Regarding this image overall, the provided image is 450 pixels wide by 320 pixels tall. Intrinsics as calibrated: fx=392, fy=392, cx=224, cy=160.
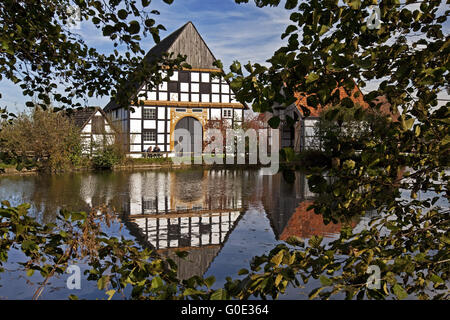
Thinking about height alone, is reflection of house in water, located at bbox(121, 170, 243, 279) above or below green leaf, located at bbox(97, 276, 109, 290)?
below

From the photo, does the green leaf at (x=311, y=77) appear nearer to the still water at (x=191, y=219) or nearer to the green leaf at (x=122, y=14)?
the still water at (x=191, y=219)

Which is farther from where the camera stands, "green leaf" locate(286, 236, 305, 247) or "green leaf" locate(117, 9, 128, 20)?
"green leaf" locate(117, 9, 128, 20)

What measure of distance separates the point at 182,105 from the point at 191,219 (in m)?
21.7

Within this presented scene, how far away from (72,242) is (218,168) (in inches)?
982

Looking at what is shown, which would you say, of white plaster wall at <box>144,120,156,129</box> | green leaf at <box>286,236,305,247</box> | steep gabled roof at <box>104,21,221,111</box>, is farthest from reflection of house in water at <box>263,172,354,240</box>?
steep gabled roof at <box>104,21,221,111</box>

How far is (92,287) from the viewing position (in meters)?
4.90

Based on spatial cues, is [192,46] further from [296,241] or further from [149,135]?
[296,241]

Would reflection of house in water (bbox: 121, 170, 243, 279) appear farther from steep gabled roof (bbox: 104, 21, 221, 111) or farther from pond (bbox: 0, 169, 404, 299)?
steep gabled roof (bbox: 104, 21, 221, 111)

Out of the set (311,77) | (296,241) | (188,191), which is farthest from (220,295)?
(188,191)

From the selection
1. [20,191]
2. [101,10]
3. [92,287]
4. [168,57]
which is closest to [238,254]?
[92,287]

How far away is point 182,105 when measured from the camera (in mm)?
30281

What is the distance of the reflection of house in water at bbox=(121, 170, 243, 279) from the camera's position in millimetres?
6652

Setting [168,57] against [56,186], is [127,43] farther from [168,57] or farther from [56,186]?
[56,186]

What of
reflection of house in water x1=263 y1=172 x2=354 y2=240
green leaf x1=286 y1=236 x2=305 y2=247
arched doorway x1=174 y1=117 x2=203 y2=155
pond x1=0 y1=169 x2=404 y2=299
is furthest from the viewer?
arched doorway x1=174 y1=117 x2=203 y2=155
